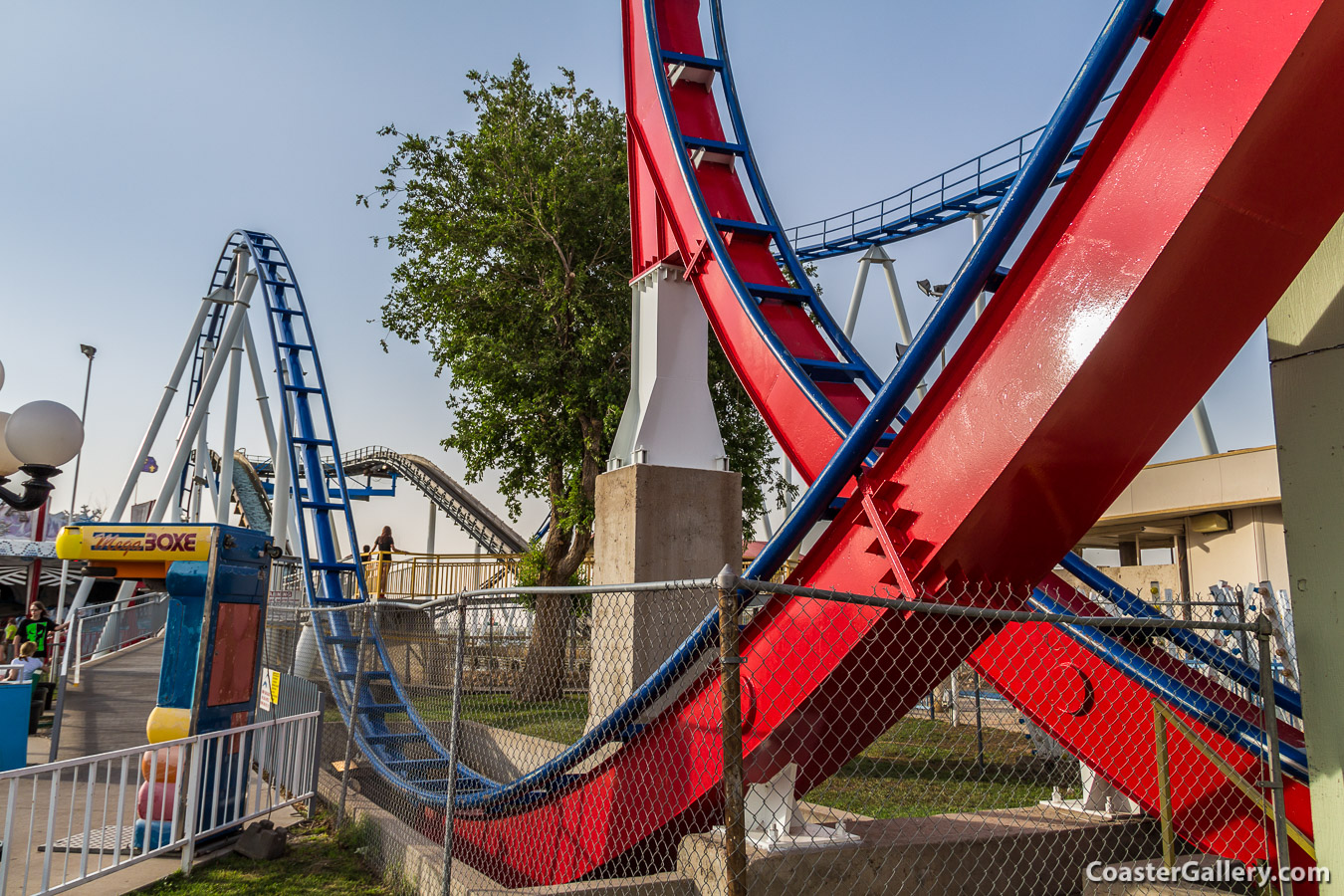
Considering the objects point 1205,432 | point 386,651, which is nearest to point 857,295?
point 1205,432

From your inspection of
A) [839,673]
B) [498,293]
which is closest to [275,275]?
[498,293]

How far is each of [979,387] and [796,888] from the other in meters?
2.54

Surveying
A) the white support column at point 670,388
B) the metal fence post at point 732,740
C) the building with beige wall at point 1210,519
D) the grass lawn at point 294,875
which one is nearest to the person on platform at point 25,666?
the grass lawn at point 294,875

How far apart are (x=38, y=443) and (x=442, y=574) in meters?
12.4

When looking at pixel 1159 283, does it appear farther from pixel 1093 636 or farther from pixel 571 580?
pixel 571 580

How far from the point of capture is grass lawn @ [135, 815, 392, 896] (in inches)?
216

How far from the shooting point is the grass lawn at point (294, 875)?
18.0 ft

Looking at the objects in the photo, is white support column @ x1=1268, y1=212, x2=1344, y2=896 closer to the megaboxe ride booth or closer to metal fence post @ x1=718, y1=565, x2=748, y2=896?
metal fence post @ x1=718, y1=565, x2=748, y2=896

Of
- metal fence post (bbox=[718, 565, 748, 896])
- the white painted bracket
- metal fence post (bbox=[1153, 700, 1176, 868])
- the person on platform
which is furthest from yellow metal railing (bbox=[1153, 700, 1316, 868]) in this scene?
the person on platform

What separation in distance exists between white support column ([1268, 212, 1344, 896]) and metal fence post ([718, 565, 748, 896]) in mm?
2305

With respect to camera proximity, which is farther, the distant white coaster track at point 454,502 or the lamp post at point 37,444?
the distant white coaster track at point 454,502

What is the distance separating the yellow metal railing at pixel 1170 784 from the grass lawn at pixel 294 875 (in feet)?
13.8

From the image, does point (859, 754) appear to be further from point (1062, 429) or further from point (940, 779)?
point (940, 779)

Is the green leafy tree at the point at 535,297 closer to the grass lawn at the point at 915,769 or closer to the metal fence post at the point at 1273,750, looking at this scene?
the grass lawn at the point at 915,769
